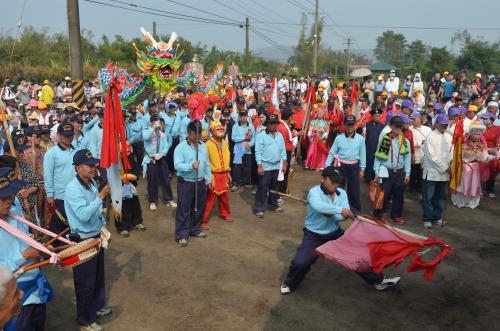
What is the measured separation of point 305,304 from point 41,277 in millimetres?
3029

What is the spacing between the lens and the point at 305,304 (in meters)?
5.36

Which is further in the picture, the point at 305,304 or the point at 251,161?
the point at 251,161

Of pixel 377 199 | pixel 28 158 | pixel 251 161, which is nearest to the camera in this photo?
pixel 28 158

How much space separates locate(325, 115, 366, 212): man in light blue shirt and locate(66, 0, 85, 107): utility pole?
819 cm

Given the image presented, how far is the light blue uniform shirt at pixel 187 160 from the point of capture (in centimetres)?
713

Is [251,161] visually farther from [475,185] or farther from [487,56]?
[487,56]

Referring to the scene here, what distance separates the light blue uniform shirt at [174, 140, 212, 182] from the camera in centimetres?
713

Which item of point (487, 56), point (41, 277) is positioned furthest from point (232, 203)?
point (487, 56)

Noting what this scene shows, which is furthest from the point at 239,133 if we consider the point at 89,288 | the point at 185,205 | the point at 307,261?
the point at 89,288

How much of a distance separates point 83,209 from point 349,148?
511 centimetres

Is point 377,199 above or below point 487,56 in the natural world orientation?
below

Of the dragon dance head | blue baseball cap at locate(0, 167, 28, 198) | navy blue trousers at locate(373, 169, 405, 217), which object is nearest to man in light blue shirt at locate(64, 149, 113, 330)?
blue baseball cap at locate(0, 167, 28, 198)

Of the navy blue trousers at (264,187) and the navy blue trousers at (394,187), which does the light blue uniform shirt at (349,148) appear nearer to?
the navy blue trousers at (394,187)

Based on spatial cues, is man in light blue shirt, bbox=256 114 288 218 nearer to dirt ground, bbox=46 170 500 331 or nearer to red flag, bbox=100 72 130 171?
dirt ground, bbox=46 170 500 331
